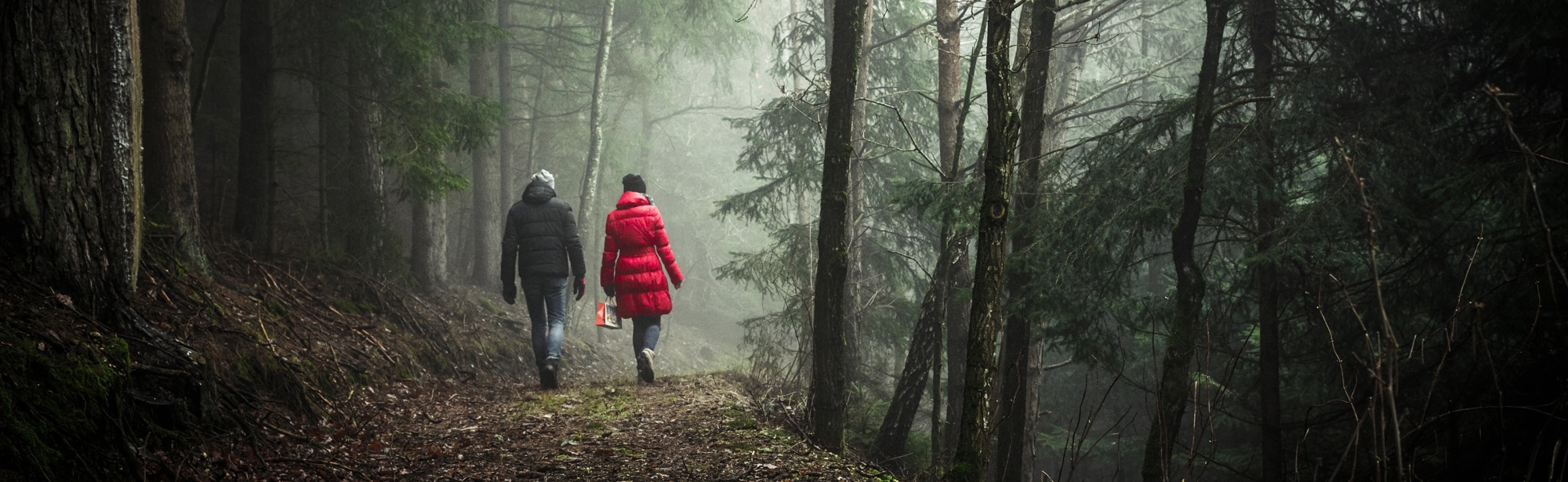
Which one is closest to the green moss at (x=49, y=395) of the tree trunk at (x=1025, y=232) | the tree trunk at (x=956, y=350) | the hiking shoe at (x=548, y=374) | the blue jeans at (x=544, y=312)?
the hiking shoe at (x=548, y=374)

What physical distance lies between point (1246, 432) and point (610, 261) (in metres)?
10.6

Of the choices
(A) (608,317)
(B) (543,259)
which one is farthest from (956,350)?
(B) (543,259)

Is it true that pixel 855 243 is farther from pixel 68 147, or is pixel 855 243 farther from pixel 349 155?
pixel 68 147

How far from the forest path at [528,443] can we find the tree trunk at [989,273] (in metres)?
0.89

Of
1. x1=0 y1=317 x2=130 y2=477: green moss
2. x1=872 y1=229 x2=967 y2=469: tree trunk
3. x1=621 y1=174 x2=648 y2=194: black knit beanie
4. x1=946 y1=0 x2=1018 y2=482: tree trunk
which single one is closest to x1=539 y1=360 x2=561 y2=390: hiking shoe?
x1=621 y1=174 x2=648 y2=194: black knit beanie

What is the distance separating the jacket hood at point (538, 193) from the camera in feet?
28.0

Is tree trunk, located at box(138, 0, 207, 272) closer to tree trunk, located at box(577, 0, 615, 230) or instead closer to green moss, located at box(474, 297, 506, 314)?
green moss, located at box(474, 297, 506, 314)

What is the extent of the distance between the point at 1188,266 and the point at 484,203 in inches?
496

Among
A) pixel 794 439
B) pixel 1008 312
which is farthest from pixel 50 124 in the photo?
pixel 1008 312

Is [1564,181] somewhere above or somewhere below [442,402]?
above

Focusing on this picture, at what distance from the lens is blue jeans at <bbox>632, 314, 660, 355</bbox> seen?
8.60 meters

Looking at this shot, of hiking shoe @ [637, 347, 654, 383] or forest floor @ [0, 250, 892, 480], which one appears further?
hiking shoe @ [637, 347, 654, 383]

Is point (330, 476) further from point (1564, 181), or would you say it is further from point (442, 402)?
point (1564, 181)

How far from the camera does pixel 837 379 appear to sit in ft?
20.4
